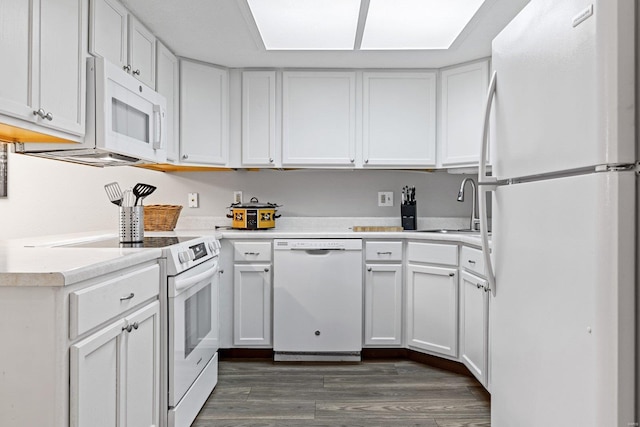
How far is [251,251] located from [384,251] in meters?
0.89

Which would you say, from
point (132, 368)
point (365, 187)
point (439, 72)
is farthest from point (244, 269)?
point (439, 72)

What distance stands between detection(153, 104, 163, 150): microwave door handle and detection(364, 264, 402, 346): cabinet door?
1533 millimetres

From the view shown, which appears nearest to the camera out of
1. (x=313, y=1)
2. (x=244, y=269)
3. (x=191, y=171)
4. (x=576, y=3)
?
(x=576, y=3)

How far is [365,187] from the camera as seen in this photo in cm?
369

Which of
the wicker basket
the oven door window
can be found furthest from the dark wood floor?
the wicker basket

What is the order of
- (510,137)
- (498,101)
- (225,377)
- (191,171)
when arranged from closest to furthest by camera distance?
1. (510,137)
2. (498,101)
3. (225,377)
4. (191,171)

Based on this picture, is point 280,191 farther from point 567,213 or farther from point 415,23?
point 567,213

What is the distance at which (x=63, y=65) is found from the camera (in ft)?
6.14

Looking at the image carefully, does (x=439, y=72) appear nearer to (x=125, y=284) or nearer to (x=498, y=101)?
(x=498, y=101)

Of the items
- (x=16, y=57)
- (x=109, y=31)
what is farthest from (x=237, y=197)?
(x=16, y=57)

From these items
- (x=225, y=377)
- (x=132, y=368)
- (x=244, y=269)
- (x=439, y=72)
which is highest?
(x=439, y=72)

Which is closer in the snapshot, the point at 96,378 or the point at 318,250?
the point at 96,378

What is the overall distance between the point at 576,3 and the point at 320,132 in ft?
7.75

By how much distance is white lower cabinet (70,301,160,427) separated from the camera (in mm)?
1317
